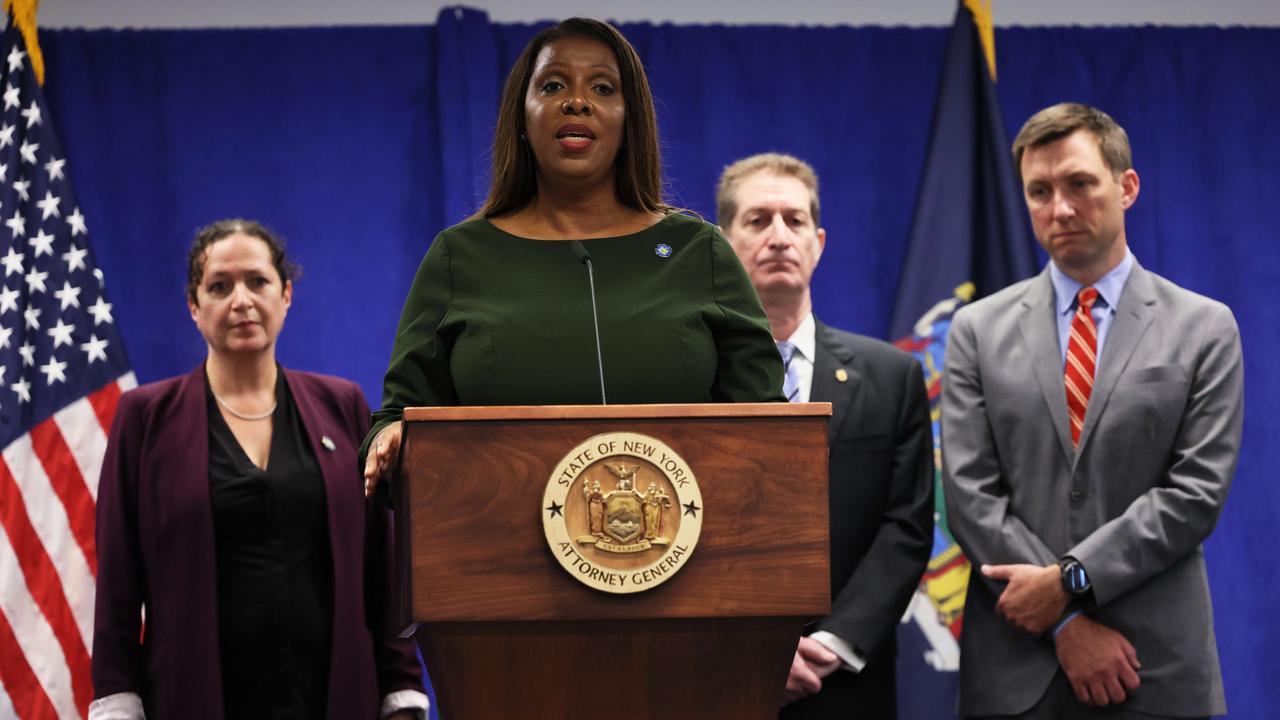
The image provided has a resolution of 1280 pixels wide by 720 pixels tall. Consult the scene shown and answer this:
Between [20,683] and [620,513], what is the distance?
265 cm

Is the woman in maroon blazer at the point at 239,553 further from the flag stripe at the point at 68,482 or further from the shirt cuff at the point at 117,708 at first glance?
the flag stripe at the point at 68,482

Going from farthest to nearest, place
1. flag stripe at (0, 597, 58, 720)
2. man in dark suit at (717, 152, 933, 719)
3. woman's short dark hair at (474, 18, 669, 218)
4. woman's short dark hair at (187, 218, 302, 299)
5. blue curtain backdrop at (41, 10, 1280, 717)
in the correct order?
blue curtain backdrop at (41, 10, 1280, 717), flag stripe at (0, 597, 58, 720), woman's short dark hair at (187, 218, 302, 299), man in dark suit at (717, 152, 933, 719), woman's short dark hair at (474, 18, 669, 218)

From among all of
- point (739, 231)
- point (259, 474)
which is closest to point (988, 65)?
point (739, 231)

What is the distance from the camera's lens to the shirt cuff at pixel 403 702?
9.73ft

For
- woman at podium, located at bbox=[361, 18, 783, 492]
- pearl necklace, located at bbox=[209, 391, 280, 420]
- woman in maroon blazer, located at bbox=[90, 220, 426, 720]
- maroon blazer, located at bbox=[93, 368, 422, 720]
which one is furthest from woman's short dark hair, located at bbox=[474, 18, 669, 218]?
pearl necklace, located at bbox=[209, 391, 280, 420]

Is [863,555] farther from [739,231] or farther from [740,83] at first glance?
[740,83]

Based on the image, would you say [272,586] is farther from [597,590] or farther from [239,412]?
[597,590]

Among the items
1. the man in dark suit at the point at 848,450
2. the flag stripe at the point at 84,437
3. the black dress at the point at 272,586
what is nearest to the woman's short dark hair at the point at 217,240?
the black dress at the point at 272,586

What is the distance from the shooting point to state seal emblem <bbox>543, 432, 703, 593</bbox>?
1.46 metres

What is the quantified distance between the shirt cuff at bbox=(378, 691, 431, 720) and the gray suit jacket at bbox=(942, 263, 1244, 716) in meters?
1.17

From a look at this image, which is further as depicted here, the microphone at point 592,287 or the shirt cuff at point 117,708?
the shirt cuff at point 117,708

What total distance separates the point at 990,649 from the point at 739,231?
1.07 meters

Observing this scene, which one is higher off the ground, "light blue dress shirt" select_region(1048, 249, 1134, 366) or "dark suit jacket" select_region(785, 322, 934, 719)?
"light blue dress shirt" select_region(1048, 249, 1134, 366)

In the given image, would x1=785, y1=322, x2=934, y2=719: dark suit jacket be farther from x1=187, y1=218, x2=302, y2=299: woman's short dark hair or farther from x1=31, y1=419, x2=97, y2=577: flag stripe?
x1=31, y1=419, x2=97, y2=577: flag stripe
